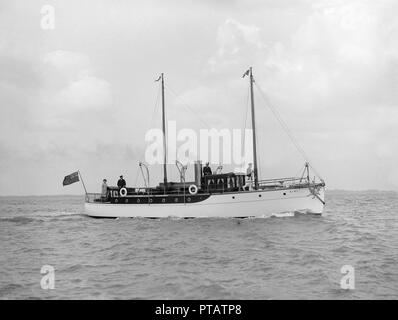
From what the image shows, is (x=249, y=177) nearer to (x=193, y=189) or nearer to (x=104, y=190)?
(x=193, y=189)

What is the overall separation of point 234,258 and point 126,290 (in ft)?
25.3

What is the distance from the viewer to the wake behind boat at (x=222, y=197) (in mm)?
39219

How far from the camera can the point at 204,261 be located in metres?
21.8

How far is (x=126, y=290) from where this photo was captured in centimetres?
1634

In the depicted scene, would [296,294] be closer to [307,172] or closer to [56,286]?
[56,286]

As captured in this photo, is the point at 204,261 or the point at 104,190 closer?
the point at 204,261

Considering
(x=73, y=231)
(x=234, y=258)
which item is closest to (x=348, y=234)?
(x=234, y=258)

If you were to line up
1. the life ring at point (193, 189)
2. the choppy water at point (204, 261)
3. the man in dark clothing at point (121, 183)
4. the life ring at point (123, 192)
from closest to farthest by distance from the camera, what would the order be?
the choppy water at point (204, 261) → the life ring at point (193, 189) → the life ring at point (123, 192) → the man in dark clothing at point (121, 183)

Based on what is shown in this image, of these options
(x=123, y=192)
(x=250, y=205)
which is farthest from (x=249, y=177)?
(x=123, y=192)

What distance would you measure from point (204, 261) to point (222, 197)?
18.0 m

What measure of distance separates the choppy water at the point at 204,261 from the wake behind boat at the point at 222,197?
2.41m

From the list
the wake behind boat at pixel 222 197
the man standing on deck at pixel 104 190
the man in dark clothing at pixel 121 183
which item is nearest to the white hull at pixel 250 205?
the wake behind boat at pixel 222 197

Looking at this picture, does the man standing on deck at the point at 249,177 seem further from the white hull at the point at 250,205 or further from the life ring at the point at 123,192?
the life ring at the point at 123,192
